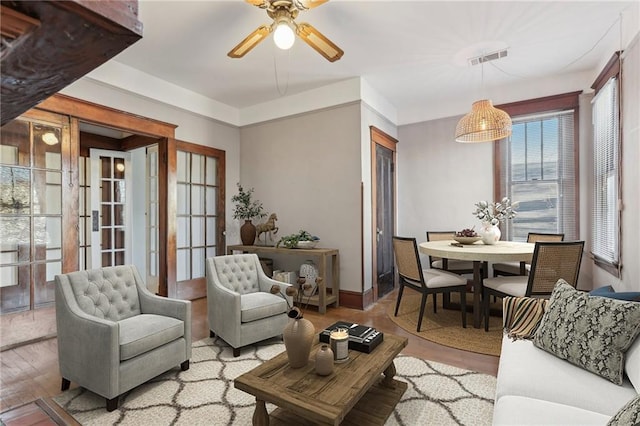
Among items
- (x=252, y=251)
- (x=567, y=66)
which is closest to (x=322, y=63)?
(x=252, y=251)

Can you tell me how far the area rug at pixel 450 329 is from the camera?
9.41 feet

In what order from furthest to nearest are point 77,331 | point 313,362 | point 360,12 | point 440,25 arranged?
1. point 440,25
2. point 360,12
3. point 77,331
4. point 313,362

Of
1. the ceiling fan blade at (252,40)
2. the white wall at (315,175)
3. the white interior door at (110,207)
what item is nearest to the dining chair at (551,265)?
the white wall at (315,175)

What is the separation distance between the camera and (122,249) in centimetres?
516

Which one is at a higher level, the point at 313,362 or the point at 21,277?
the point at 21,277

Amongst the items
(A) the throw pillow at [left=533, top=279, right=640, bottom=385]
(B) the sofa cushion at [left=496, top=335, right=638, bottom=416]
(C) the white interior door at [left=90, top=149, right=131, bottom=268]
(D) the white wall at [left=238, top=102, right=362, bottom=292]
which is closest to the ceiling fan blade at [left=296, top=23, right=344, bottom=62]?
(D) the white wall at [left=238, top=102, right=362, bottom=292]

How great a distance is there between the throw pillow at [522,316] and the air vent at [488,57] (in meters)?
2.68

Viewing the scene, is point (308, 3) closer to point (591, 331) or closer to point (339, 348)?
point (339, 348)

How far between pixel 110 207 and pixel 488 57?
220 inches

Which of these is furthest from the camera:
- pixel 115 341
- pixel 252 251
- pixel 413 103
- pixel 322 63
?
pixel 413 103

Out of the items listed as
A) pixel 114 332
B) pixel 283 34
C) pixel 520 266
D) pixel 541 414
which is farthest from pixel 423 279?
pixel 114 332

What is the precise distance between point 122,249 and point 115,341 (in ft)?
12.4

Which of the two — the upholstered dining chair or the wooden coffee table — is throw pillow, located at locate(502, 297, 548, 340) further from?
the upholstered dining chair

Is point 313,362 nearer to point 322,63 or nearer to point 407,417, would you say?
point 407,417
